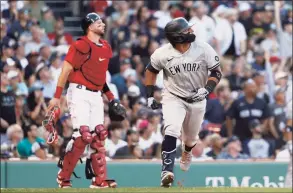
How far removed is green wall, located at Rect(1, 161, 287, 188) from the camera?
17.8 m

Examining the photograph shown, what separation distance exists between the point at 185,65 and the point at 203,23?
1002cm

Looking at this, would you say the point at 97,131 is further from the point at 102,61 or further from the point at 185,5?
the point at 185,5

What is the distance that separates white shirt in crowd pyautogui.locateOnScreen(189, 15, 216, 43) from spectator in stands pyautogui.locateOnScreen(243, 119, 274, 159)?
146 inches

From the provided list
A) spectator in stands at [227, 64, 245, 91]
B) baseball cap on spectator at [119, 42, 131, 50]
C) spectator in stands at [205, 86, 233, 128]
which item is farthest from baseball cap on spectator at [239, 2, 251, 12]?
spectator in stands at [205, 86, 233, 128]

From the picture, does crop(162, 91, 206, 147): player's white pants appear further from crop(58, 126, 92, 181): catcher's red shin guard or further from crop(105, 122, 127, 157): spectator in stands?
crop(105, 122, 127, 157): spectator in stands

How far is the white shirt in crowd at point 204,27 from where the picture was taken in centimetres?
2356

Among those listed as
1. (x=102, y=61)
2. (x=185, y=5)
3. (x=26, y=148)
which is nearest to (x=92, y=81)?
(x=102, y=61)

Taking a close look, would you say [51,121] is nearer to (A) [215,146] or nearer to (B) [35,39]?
(A) [215,146]

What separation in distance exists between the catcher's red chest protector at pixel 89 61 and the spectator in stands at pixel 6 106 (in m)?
4.92

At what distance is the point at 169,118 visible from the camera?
1378cm

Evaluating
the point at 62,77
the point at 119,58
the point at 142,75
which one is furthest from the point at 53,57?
the point at 62,77

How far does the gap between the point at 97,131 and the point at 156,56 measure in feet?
4.39

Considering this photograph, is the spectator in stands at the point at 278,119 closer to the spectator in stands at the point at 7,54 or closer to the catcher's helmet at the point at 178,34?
the spectator in stands at the point at 7,54

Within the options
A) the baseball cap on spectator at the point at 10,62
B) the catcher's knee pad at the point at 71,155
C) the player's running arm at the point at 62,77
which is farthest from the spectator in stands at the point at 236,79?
the player's running arm at the point at 62,77
